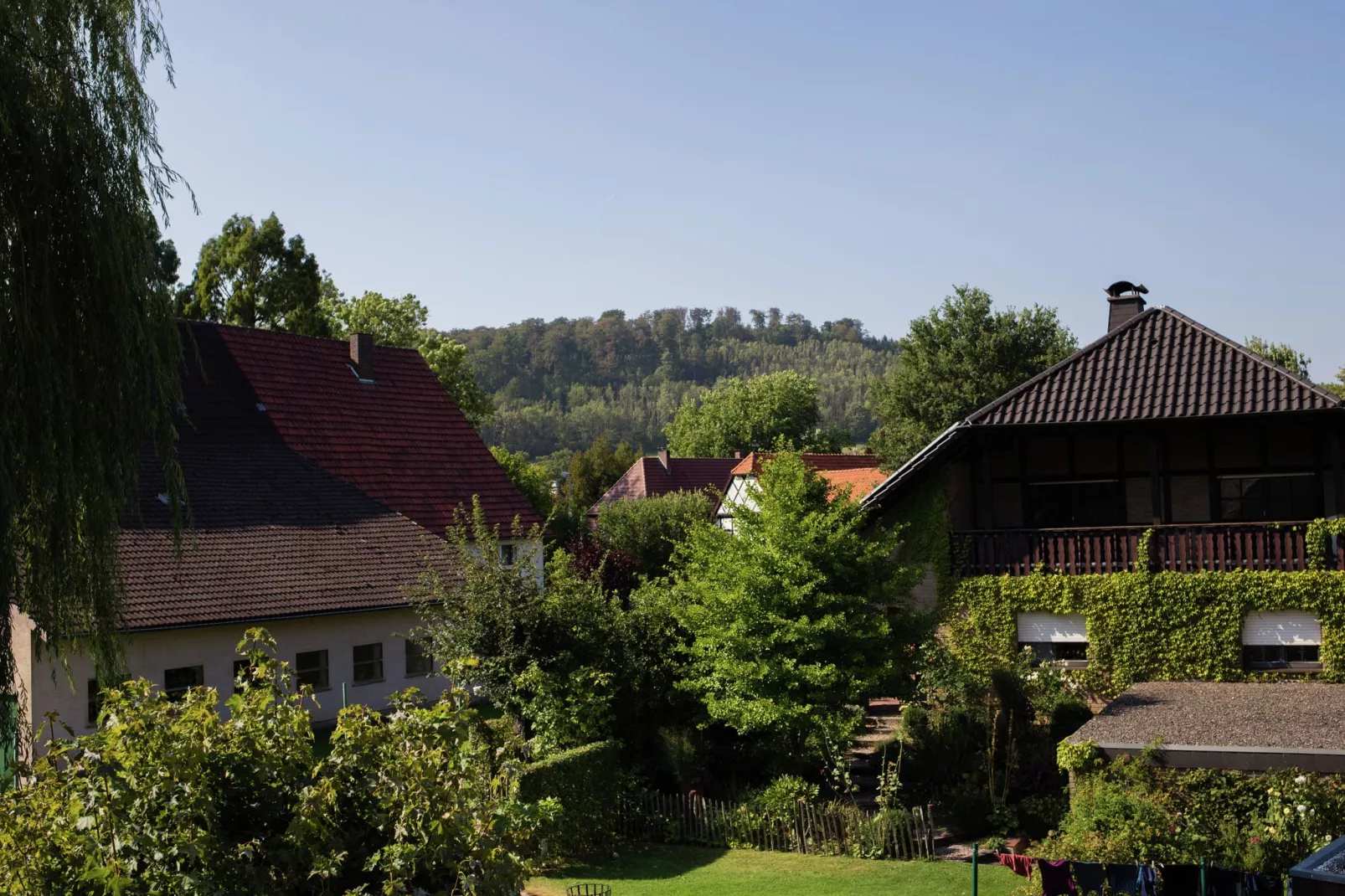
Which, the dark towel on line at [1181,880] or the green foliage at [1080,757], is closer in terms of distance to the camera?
the dark towel on line at [1181,880]

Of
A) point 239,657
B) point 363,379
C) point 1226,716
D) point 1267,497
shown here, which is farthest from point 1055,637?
point 363,379

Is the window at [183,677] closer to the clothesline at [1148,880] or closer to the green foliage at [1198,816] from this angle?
the green foliage at [1198,816]

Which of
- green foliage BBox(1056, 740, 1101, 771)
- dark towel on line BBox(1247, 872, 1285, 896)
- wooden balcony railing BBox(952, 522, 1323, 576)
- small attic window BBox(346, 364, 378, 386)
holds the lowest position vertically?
dark towel on line BBox(1247, 872, 1285, 896)

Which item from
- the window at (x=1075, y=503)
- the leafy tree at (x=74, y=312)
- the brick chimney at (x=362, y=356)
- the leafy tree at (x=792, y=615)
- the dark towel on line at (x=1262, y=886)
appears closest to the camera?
the leafy tree at (x=74, y=312)

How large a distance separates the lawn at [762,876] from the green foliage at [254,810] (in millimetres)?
7866

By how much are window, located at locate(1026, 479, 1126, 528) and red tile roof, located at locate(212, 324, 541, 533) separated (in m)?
13.7

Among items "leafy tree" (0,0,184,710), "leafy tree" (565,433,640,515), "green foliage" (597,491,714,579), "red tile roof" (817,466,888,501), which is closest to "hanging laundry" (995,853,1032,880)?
"leafy tree" (0,0,184,710)

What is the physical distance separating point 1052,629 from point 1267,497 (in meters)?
4.62

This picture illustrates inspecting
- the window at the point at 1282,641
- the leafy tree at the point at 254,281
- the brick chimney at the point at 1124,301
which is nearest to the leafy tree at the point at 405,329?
the leafy tree at the point at 254,281

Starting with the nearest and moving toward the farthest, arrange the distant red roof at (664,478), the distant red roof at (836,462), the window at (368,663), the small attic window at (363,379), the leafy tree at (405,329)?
1. the window at (368,663)
2. the small attic window at (363,379)
3. the leafy tree at (405,329)
4. the distant red roof at (836,462)
5. the distant red roof at (664,478)

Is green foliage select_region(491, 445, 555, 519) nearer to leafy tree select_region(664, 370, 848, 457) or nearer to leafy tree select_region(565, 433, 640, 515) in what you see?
leafy tree select_region(565, 433, 640, 515)

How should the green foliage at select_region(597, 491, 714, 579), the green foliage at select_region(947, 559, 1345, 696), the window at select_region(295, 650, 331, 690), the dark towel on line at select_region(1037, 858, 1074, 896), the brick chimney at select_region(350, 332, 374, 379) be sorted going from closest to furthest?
the dark towel on line at select_region(1037, 858, 1074, 896) → the green foliage at select_region(947, 559, 1345, 696) → the window at select_region(295, 650, 331, 690) → the brick chimney at select_region(350, 332, 374, 379) → the green foliage at select_region(597, 491, 714, 579)

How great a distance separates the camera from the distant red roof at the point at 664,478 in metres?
68.6

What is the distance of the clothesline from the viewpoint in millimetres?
12539
